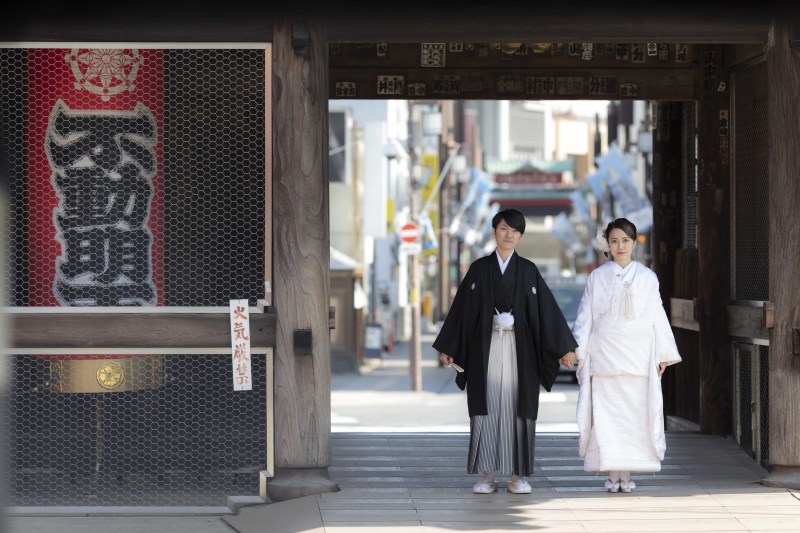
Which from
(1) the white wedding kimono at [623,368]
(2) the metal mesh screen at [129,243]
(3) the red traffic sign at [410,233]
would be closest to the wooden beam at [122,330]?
(2) the metal mesh screen at [129,243]

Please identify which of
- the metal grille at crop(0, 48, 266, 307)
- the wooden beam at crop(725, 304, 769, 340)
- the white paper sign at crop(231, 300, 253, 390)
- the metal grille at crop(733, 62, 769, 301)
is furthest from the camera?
the metal grille at crop(733, 62, 769, 301)

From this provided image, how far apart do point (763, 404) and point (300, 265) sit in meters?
3.63

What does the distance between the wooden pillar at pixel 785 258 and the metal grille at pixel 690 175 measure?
2884 millimetres

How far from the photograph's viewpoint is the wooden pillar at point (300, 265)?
28.9 feet

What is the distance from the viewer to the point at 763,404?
32.4ft

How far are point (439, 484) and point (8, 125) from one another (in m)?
3.80

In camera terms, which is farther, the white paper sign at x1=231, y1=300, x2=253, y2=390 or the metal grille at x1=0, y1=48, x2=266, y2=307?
the metal grille at x1=0, y1=48, x2=266, y2=307

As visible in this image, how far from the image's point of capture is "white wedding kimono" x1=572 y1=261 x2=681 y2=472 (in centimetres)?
892

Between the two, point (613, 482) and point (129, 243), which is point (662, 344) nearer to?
point (613, 482)

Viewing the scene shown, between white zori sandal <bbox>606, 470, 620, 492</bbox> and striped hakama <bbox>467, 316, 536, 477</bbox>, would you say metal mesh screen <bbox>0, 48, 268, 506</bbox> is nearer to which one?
striped hakama <bbox>467, 316, 536, 477</bbox>

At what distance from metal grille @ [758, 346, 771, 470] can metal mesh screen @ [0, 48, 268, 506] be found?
3.65m

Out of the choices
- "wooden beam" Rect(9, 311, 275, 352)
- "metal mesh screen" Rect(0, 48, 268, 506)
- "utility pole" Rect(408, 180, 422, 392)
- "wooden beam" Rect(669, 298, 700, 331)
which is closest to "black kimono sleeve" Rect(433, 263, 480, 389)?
"metal mesh screen" Rect(0, 48, 268, 506)

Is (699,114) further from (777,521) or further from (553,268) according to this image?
(553,268)

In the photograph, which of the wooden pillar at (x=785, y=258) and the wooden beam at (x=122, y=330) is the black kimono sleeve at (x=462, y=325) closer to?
the wooden beam at (x=122, y=330)
